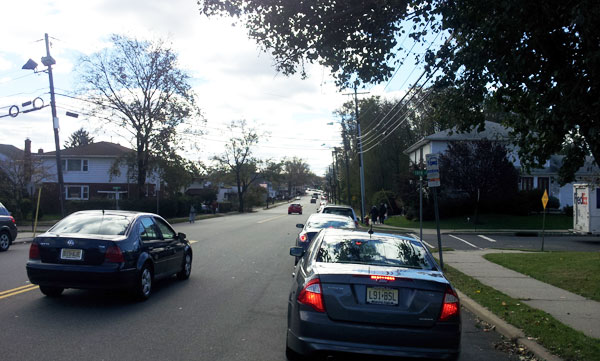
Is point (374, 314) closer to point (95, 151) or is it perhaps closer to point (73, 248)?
point (73, 248)

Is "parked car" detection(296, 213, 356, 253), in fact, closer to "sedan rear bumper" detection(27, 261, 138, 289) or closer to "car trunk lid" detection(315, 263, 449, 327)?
"sedan rear bumper" detection(27, 261, 138, 289)

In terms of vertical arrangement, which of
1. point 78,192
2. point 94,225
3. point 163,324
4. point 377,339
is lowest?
point 163,324

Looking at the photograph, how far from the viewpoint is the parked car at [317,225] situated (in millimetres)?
12750

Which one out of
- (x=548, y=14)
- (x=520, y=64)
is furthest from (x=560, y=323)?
(x=548, y=14)

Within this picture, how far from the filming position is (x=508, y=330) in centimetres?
705

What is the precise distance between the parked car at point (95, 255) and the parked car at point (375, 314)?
3.82 meters

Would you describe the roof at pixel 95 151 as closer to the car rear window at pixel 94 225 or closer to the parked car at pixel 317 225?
the parked car at pixel 317 225

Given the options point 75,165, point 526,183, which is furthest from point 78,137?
point 526,183

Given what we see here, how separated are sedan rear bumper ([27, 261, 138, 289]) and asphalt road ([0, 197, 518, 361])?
36cm

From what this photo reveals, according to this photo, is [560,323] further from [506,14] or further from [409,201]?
[409,201]

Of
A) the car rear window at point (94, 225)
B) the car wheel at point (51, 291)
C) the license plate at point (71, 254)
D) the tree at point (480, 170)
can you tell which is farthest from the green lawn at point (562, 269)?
the tree at point (480, 170)

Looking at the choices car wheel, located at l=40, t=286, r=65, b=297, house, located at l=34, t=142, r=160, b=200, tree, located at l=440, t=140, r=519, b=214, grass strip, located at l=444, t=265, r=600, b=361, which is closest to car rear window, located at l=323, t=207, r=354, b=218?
grass strip, located at l=444, t=265, r=600, b=361

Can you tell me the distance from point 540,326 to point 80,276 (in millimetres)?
6811

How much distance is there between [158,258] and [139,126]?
34558 mm
